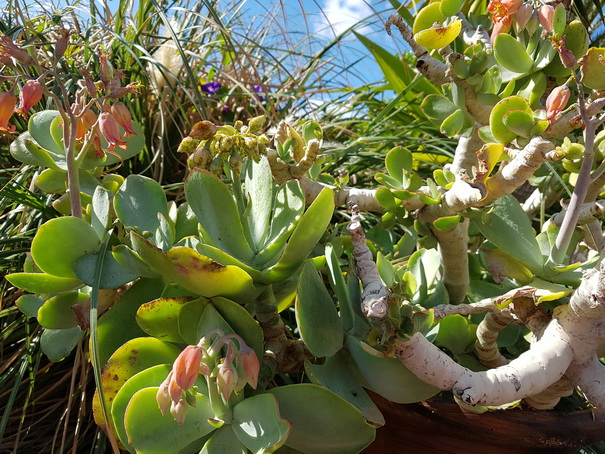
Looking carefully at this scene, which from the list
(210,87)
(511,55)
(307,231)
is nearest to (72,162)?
(307,231)

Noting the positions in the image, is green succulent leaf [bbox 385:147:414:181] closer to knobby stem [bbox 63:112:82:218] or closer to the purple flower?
knobby stem [bbox 63:112:82:218]

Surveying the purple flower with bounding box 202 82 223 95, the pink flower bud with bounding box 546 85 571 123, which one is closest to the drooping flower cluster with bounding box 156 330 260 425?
the pink flower bud with bounding box 546 85 571 123

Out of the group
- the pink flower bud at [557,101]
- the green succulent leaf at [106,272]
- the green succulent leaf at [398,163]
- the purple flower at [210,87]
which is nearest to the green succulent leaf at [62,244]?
the green succulent leaf at [106,272]

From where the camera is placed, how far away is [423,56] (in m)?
0.89

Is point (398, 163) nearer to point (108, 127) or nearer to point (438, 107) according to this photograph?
point (438, 107)

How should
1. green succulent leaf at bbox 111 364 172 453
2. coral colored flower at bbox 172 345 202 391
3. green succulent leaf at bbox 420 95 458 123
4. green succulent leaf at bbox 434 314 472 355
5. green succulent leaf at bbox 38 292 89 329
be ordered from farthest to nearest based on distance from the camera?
1. green succulent leaf at bbox 420 95 458 123
2. green succulent leaf at bbox 434 314 472 355
3. green succulent leaf at bbox 38 292 89 329
4. green succulent leaf at bbox 111 364 172 453
5. coral colored flower at bbox 172 345 202 391

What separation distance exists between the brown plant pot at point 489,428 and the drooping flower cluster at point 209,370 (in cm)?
25

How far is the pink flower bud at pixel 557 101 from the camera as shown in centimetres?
66

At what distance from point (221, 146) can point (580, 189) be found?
1.36 ft

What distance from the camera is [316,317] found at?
0.63 meters

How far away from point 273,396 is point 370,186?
3.47 ft

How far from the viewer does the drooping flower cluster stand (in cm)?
48

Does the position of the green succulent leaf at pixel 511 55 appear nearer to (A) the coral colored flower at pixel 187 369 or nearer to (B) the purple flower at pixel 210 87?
(A) the coral colored flower at pixel 187 369

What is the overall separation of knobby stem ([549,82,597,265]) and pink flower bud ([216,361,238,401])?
45cm
